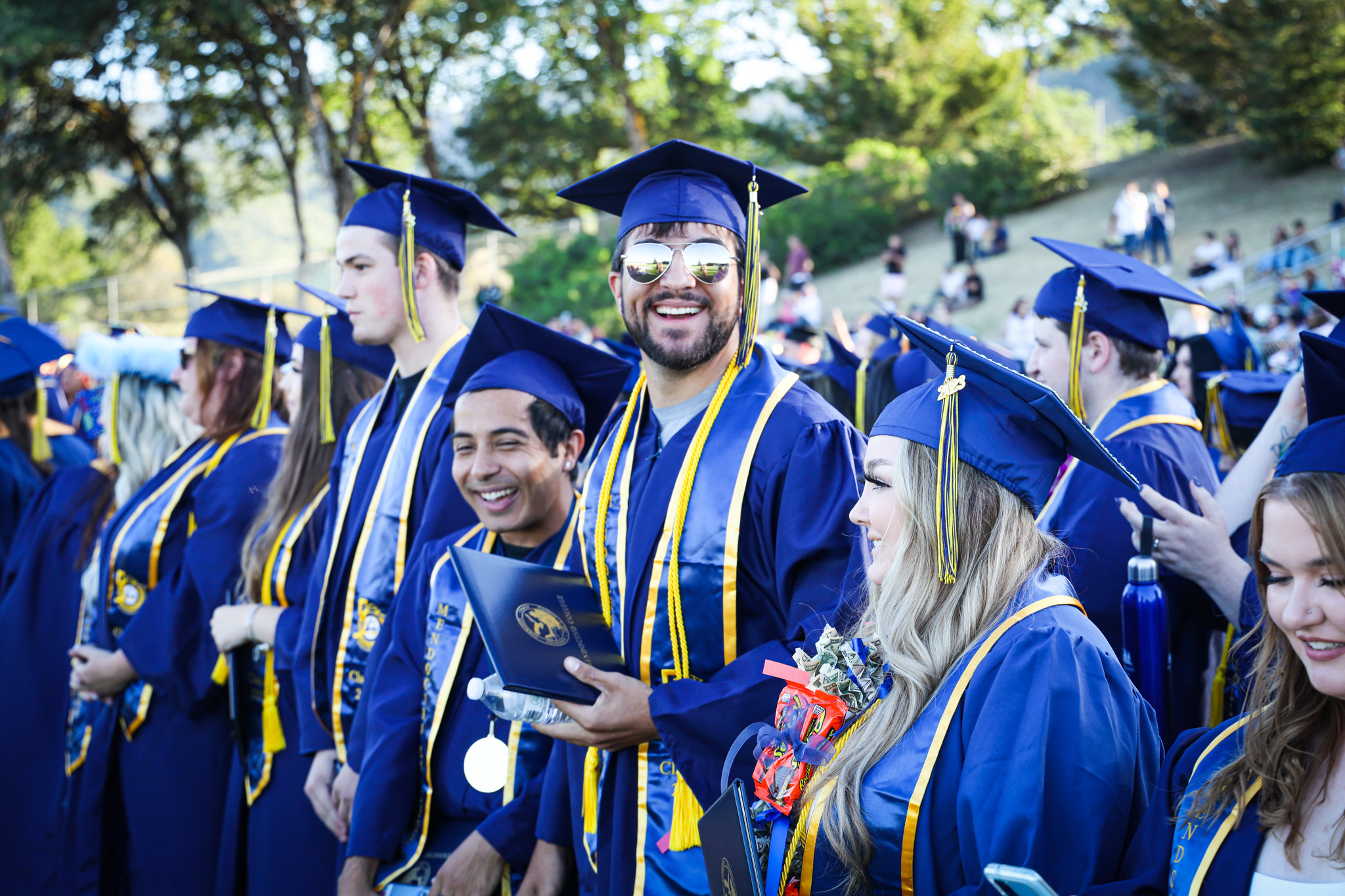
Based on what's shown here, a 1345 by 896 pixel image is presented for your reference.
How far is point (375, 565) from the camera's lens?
11.3ft

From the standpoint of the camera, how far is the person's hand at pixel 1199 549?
115 inches

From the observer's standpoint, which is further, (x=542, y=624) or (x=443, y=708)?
(x=443, y=708)

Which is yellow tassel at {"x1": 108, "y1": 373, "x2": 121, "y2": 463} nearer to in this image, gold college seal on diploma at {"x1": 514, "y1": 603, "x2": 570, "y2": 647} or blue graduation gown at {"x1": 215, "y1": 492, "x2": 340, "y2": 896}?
blue graduation gown at {"x1": 215, "y1": 492, "x2": 340, "y2": 896}

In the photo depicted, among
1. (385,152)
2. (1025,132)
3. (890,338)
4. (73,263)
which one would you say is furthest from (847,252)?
(73,263)

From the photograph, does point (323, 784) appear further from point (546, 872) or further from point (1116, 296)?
point (1116, 296)

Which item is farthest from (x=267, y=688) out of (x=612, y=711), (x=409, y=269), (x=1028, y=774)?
(x=1028, y=774)

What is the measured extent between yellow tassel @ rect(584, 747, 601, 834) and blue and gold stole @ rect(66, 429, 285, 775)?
7.01ft

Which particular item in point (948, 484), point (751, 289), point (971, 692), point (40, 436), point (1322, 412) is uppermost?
point (751, 289)

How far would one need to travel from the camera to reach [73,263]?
43.9 meters

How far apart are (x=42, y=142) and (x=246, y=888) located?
2674cm

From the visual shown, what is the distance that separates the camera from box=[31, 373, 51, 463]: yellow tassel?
5.48 m

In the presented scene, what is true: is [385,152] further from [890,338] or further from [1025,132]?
[890,338]

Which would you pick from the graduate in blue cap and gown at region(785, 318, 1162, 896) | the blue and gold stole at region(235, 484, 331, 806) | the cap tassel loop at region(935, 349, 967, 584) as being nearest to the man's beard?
the graduate in blue cap and gown at region(785, 318, 1162, 896)

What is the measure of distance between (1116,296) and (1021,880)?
8.22 ft
